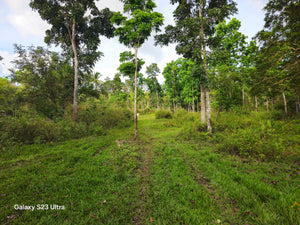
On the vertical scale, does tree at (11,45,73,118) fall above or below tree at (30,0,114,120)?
below

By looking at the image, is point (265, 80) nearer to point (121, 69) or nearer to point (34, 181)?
point (121, 69)

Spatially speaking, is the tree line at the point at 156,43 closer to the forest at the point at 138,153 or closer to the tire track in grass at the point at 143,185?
the forest at the point at 138,153

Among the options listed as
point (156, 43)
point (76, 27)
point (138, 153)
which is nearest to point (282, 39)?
point (156, 43)

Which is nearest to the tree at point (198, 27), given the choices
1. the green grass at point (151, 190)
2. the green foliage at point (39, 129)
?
the green grass at point (151, 190)

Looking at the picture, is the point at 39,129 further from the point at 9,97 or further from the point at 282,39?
the point at 282,39

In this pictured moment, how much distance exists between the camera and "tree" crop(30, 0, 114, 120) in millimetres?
11828

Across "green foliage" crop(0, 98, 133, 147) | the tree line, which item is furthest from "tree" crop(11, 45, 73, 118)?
"green foliage" crop(0, 98, 133, 147)

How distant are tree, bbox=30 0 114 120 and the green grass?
924cm

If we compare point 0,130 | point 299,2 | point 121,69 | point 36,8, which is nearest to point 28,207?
point 0,130

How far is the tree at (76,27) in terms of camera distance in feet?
38.8

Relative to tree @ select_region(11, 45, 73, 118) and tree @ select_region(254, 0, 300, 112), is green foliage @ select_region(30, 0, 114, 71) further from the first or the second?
tree @ select_region(254, 0, 300, 112)

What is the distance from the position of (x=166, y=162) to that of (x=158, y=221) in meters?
2.95

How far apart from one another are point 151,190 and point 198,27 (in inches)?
481

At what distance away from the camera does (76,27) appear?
13766 millimetres
